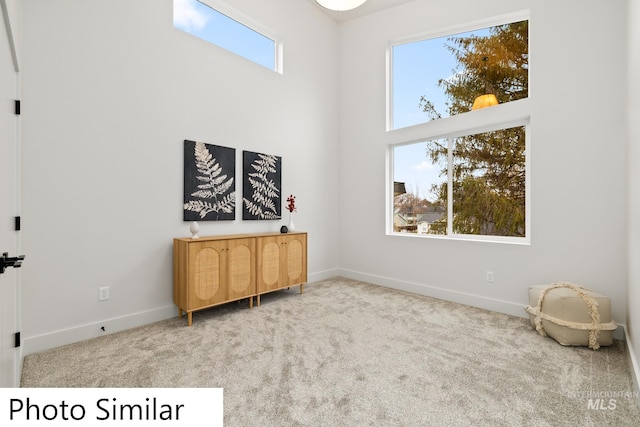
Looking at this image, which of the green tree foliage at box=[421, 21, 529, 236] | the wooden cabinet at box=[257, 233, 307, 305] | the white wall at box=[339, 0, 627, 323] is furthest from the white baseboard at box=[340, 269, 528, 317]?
the wooden cabinet at box=[257, 233, 307, 305]

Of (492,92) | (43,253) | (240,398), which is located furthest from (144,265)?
(492,92)

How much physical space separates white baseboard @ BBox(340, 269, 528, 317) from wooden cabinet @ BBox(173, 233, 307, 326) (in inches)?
43.7

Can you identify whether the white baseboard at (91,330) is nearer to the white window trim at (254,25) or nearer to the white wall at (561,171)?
the white wall at (561,171)

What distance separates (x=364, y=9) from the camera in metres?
4.29

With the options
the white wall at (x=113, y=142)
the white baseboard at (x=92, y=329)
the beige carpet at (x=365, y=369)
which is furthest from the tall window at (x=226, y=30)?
the beige carpet at (x=365, y=369)

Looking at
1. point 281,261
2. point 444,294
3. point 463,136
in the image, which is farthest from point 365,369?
point 463,136

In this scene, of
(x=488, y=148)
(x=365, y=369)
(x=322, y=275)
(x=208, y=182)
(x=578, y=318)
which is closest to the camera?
(x=365, y=369)

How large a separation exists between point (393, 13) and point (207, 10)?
2.45 m

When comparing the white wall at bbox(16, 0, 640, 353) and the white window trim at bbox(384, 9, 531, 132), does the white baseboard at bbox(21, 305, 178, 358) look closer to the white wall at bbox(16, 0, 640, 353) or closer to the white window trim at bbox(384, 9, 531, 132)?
the white wall at bbox(16, 0, 640, 353)

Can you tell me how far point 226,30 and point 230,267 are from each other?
2.69m

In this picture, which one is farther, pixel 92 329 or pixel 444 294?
pixel 444 294

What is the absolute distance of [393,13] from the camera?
4.17 m

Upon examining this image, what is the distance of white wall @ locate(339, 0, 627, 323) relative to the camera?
8.55 feet

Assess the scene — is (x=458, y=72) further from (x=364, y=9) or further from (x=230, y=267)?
(x=230, y=267)
